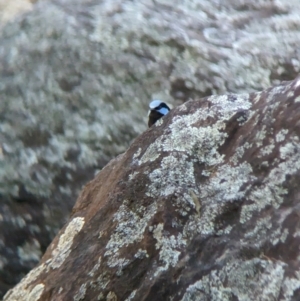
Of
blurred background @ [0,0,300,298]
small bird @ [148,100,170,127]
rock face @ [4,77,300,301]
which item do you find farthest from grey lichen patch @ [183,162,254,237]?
blurred background @ [0,0,300,298]

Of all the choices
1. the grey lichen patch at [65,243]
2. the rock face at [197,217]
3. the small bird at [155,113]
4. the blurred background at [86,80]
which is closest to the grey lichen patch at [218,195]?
the rock face at [197,217]

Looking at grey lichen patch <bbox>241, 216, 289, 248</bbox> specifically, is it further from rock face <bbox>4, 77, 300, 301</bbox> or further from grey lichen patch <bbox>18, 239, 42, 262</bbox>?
grey lichen patch <bbox>18, 239, 42, 262</bbox>

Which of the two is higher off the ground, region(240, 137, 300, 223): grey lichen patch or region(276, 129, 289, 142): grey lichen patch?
region(276, 129, 289, 142): grey lichen patch

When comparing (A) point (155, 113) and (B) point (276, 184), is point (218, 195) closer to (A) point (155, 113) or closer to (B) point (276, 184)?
(B) point (276, 184)

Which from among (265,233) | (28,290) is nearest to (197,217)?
(265,233)

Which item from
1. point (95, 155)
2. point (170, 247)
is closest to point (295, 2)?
point (95, 155)
